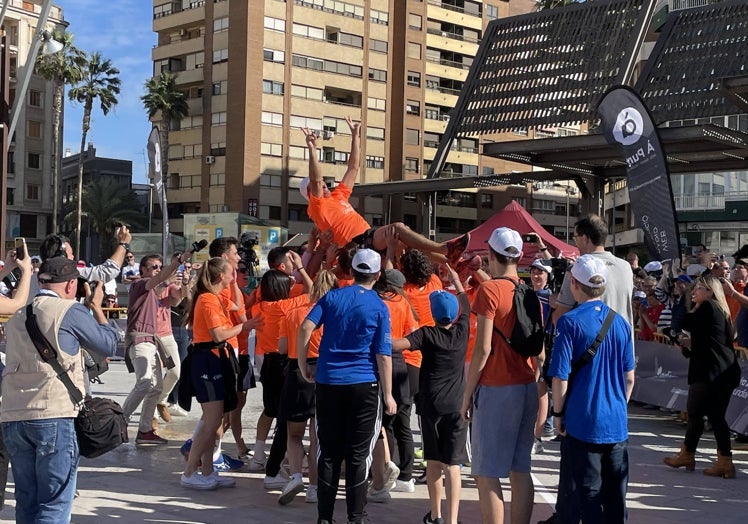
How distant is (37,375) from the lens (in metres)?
5.05

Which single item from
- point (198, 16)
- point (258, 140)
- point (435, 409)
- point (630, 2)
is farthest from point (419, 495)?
point (198, 16)

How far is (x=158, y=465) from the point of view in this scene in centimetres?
863

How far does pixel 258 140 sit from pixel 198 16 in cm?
1045

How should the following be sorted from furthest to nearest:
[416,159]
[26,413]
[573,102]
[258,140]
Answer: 1. [416,159]
2. [258,140]
3. [573,102]
4. [26,413]

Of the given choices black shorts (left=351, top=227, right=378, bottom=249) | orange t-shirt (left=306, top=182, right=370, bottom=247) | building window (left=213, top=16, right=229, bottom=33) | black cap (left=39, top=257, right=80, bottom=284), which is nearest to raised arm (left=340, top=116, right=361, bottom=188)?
orange t-shirt (left=306, top=182, right=370, bottom=247)

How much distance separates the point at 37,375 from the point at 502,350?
8.98ft

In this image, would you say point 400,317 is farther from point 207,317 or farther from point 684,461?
point 684,461

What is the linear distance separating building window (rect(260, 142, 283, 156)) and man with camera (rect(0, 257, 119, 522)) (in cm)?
5847

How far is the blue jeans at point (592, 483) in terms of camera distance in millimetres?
5254

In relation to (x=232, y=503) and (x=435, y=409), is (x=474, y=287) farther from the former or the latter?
(x=232, y=503)

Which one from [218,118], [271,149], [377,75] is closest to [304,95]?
[271,149]

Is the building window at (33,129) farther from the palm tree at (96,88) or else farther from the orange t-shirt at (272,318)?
the orange t-shirt at (272,318)

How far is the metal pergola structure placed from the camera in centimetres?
2564

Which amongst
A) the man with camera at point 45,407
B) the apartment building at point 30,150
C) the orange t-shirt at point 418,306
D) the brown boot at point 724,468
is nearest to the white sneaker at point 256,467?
the orange t-shirt at point 418,306
